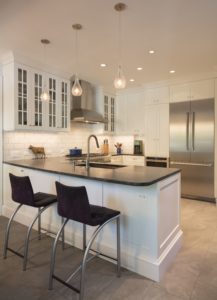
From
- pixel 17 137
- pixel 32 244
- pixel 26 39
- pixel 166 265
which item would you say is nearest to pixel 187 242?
pixel 166 265

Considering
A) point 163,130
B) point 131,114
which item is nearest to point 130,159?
point 163,130

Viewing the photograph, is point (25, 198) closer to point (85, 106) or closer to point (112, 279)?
point (112, 279)

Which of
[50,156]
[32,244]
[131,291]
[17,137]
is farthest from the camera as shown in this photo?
[50,156]

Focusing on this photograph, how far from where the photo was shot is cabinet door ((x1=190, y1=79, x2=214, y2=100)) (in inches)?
170

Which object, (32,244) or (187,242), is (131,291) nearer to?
(187,242)

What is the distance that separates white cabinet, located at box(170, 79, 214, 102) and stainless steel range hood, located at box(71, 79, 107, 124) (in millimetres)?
1745

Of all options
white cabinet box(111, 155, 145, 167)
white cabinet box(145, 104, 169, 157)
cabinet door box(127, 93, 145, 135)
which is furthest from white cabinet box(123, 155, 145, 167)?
cabinet door box(127, 93, 145, 135)

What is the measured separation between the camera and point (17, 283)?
189cm

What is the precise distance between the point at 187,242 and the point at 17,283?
196cm

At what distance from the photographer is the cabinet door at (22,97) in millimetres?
3441

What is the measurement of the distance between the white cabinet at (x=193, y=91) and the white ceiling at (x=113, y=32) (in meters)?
0.45

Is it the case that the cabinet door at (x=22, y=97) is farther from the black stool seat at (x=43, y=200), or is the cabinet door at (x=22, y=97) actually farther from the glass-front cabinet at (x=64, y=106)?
the black stool seat at (x=43, y=200)

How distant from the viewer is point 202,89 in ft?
14.5

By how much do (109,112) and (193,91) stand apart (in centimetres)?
216
